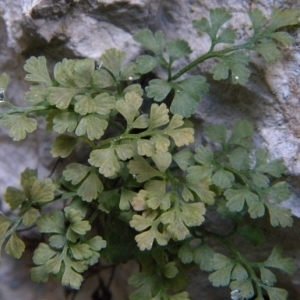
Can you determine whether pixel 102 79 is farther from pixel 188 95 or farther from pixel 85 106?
pixel 188 95

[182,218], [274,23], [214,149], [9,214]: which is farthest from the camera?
[9,214]

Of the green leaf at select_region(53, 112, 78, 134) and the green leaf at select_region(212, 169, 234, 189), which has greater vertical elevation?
the green leaf at select_region(53, 112, 78, 134)

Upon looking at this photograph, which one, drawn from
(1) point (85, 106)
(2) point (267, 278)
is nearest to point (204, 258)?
(2) point (267, 278)

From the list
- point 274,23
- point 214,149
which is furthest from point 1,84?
point 274,23

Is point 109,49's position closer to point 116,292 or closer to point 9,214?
point 9,214

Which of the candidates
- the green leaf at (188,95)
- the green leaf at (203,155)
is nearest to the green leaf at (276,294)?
the green leaf at (203,155)

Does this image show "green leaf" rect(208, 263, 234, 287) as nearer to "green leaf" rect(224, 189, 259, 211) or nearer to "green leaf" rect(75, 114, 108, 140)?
"green leaf" rect(224, 189, 259, 211)

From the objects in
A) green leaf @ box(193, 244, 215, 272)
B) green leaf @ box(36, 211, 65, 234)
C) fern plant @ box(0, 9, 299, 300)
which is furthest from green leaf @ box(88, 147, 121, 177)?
green leaf @ box(193, 244, 215, 272)
